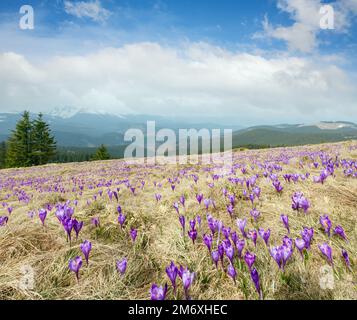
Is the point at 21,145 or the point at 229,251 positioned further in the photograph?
the point at 21,145

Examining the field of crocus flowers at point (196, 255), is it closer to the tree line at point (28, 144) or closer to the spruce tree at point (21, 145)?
the tree line at point (28, 144)

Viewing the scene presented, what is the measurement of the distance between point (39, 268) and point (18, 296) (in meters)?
0.45

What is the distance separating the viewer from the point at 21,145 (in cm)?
6756

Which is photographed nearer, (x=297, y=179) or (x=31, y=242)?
(x=31, y=242)

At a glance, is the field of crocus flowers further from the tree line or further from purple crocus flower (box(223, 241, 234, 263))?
the tree line

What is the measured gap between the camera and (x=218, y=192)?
18.4 feet

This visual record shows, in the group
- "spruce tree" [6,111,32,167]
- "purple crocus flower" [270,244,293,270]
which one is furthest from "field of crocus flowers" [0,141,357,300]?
"spruce tree" [6,111,32,167]

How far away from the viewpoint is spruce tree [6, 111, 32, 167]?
220ft

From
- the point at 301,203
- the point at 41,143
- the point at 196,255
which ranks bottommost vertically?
the point at 196,255

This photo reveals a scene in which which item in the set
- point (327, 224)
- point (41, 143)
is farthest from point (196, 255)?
point (41, 143)

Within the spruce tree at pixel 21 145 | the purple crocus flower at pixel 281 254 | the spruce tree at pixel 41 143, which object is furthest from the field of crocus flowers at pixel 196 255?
the spruce tree at pixel 21 145

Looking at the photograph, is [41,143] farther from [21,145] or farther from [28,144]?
[21,145]
